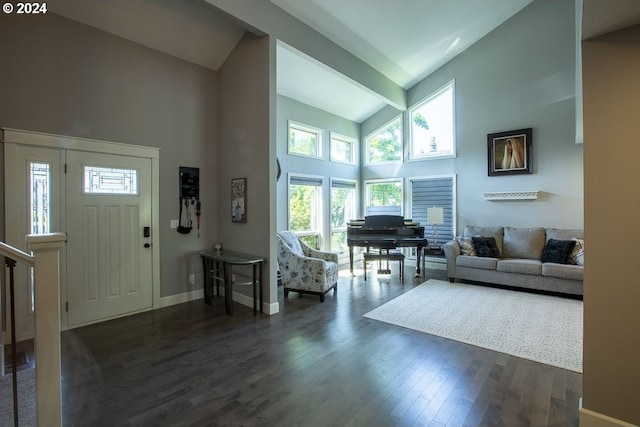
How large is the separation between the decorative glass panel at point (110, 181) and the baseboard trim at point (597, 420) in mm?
4879

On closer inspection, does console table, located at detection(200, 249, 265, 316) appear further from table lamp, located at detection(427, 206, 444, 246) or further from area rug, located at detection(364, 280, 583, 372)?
table lamp, located at detection(427, 206, 444, 246)

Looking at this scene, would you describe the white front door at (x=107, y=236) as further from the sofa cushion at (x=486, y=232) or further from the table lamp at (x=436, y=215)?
the sofa cushion at (x=486, y=232)

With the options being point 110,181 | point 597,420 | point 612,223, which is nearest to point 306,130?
point 110,181

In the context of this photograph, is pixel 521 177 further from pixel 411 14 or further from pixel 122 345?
pixel 122 345

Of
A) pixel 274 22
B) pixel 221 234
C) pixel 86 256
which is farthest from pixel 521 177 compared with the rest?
pixel 86 256

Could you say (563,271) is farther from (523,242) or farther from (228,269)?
(228,269)

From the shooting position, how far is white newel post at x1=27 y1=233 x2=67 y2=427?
160cm

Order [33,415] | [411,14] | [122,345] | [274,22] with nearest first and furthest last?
[33,415]
[122,345]
[274,22]
[411,14]

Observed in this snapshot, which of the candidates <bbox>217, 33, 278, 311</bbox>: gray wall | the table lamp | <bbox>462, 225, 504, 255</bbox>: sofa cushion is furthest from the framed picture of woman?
<bbox>217, 33, 278, 311</bbox>: gray wall

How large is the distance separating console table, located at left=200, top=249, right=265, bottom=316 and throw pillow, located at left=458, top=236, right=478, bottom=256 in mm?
3712

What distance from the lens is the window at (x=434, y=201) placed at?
21.5 feet

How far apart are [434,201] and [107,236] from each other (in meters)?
6.00

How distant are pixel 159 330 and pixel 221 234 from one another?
5.61 feet

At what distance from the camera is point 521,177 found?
18.6 ft
